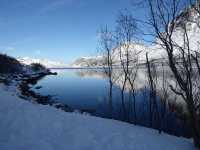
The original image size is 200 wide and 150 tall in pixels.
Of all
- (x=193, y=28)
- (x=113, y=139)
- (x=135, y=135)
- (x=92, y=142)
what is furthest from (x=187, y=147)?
(x=193, y=28)

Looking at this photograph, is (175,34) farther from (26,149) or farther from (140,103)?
(140,103)

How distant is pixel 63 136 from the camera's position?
1238cm

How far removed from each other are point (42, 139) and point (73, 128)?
2887 mm

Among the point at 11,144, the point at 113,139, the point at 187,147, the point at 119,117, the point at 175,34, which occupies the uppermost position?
the point at 175,34

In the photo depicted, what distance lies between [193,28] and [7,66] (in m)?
103

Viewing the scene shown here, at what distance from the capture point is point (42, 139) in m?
11.5

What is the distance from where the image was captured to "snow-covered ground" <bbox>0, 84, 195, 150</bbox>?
1091 centimetres

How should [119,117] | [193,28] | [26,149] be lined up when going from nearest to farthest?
1. [26,149]
2. [193,28]
3. [119,117]

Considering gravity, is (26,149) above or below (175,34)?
→ below

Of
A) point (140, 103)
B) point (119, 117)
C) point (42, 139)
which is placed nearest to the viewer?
point (42, 139)

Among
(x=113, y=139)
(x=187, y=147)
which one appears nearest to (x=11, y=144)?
(x=113, y=139)

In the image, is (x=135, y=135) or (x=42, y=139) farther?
(x=135, y=135)

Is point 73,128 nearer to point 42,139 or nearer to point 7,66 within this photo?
point 42,139

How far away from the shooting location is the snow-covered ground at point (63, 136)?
1091 cm
